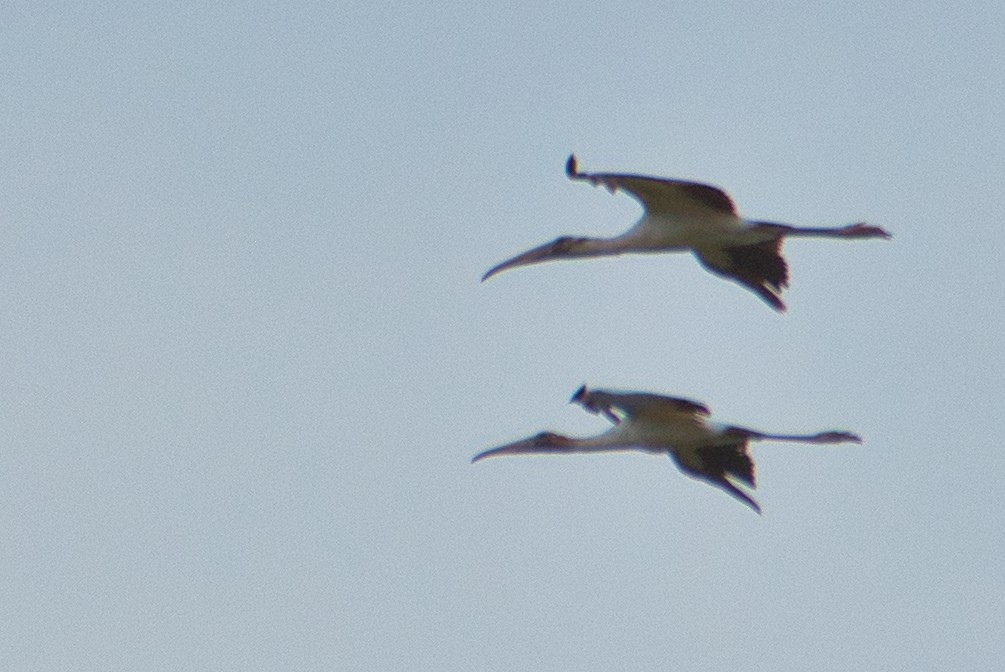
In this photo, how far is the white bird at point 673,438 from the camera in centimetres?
2909

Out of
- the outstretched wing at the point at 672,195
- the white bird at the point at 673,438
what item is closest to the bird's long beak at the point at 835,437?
the white bird at the point at 673,438

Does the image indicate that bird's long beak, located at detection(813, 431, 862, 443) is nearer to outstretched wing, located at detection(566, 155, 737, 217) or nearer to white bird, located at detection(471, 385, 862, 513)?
white bird, located at detection(471, 385, 862, 513)

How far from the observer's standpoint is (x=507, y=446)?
3106 cm

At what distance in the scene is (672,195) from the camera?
27.4 m

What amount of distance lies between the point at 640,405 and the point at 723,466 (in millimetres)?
1881

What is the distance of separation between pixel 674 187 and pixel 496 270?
289 cm

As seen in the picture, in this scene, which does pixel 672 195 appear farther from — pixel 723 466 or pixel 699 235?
pixel 723 466

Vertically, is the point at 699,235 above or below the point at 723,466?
above

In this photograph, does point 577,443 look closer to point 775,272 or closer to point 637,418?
point 637,418

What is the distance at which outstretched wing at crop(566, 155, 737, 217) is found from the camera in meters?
26.9

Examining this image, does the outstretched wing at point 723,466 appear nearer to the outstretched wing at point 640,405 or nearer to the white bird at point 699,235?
the outstretched wing at point 640,405

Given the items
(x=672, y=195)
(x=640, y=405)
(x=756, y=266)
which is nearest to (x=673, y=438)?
(x=640, y=405)

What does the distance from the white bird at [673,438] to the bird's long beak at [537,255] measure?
5.66 ft

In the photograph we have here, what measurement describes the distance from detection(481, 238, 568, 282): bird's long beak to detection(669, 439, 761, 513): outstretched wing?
120 inches
